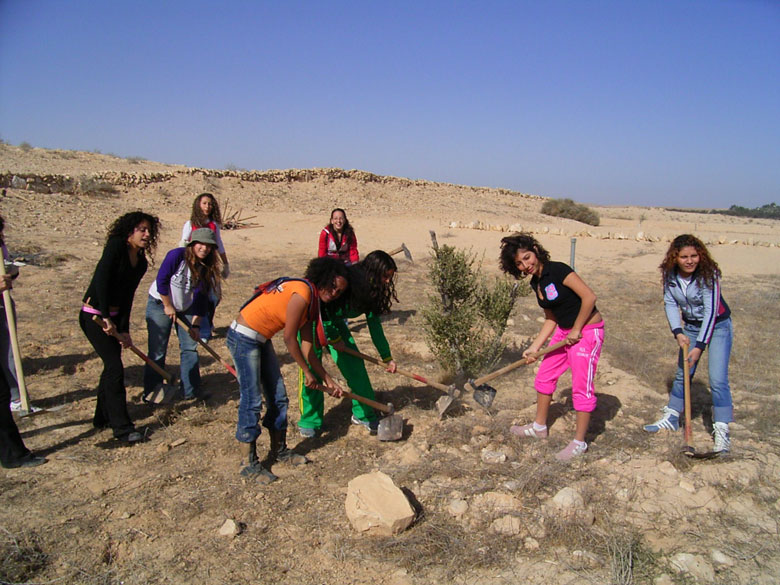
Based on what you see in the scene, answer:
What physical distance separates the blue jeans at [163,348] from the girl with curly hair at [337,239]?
1.97 m

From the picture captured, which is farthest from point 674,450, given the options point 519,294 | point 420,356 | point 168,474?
point 168,474

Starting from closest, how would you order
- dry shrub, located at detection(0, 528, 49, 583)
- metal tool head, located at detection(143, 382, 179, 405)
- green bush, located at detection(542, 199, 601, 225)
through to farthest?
dry shrub, located at detection(0, 528, 49, 583), metal tool head, located at detection(143, 382, 179, 405), green bush, located at detection(542, 199, 601, 225)

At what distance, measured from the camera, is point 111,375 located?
3971mm

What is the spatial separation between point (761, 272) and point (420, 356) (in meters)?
9.17

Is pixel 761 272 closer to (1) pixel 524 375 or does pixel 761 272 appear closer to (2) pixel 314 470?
(1) pixel 524 375

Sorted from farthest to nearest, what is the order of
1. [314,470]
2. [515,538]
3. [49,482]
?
[314,470] < [49,482] < [515,538]

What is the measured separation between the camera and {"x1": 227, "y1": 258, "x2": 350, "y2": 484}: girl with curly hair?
3.31 meters

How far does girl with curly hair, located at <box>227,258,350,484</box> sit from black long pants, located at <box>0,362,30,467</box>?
1.47 metres

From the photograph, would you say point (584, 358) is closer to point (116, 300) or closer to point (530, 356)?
point (530, 356)

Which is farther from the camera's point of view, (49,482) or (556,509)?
(49,482)

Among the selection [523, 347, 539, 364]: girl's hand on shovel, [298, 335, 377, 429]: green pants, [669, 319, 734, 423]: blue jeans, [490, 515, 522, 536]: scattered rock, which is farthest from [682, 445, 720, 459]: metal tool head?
[298, 335, 377, 429]: green pants

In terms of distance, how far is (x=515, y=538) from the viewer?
10.2 ft

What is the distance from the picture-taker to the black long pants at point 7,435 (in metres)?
3.58

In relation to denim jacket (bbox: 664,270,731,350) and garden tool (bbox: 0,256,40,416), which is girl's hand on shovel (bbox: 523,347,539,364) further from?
garden tool (bbox: 0,256,40,416)
